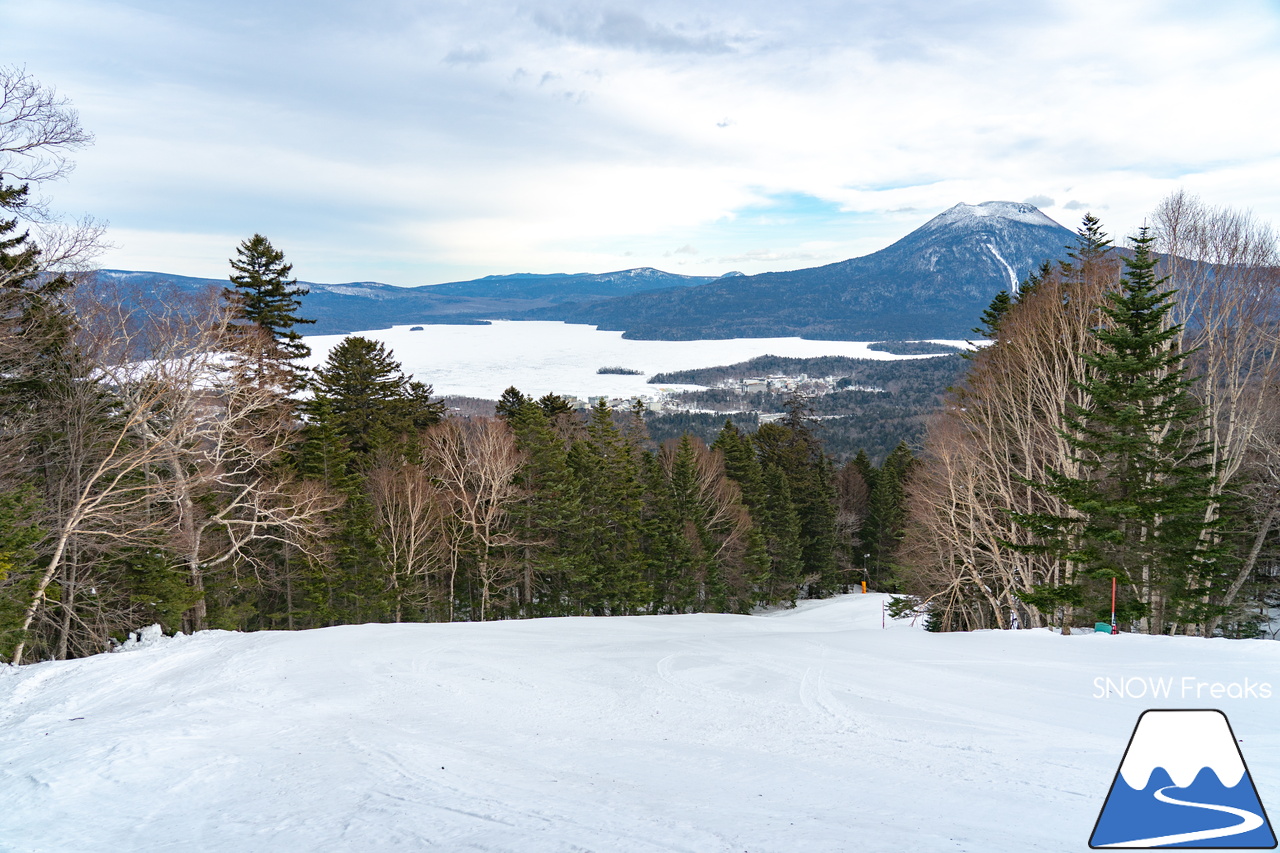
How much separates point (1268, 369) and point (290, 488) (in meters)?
29.3

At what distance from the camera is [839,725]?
837cm

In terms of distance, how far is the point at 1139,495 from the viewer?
1590 centimetres

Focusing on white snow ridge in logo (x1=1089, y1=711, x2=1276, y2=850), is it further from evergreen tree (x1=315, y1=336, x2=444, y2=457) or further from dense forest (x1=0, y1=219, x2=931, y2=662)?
evergreen tree (x1=315, y1=336, x2=444, y2=457)

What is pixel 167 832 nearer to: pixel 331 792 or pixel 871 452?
pixel 331 792

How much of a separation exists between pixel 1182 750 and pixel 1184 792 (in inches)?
8.7

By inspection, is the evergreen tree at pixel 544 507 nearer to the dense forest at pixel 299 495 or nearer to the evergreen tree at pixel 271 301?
the dense forest at pixel 299 495

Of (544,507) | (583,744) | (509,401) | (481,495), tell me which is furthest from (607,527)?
(583,744)

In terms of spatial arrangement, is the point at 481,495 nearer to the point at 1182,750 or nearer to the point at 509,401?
the point at 509,401

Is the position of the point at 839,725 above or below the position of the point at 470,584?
above

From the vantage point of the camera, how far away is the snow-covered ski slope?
5.45 m

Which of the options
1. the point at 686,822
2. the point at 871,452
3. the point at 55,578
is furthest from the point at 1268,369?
the point at 871,452

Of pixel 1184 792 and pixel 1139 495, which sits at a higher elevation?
pixel 1184 792

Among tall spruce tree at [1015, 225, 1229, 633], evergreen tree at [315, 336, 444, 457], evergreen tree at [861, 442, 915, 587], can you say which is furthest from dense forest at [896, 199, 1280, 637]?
Result: evergreen tree at [861, 442, 915, 587]

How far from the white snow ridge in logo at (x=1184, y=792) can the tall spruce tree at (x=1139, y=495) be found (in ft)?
45.4
